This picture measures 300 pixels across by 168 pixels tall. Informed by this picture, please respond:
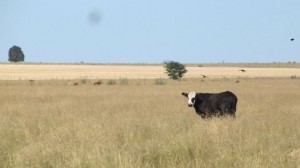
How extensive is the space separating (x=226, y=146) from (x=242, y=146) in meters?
0.31

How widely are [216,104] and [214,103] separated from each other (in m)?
0.08

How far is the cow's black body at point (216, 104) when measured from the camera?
13.7 m

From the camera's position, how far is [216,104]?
14039mm

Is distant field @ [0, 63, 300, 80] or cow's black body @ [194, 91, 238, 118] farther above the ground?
cow's black body @ [194, 91, 238, 118]
